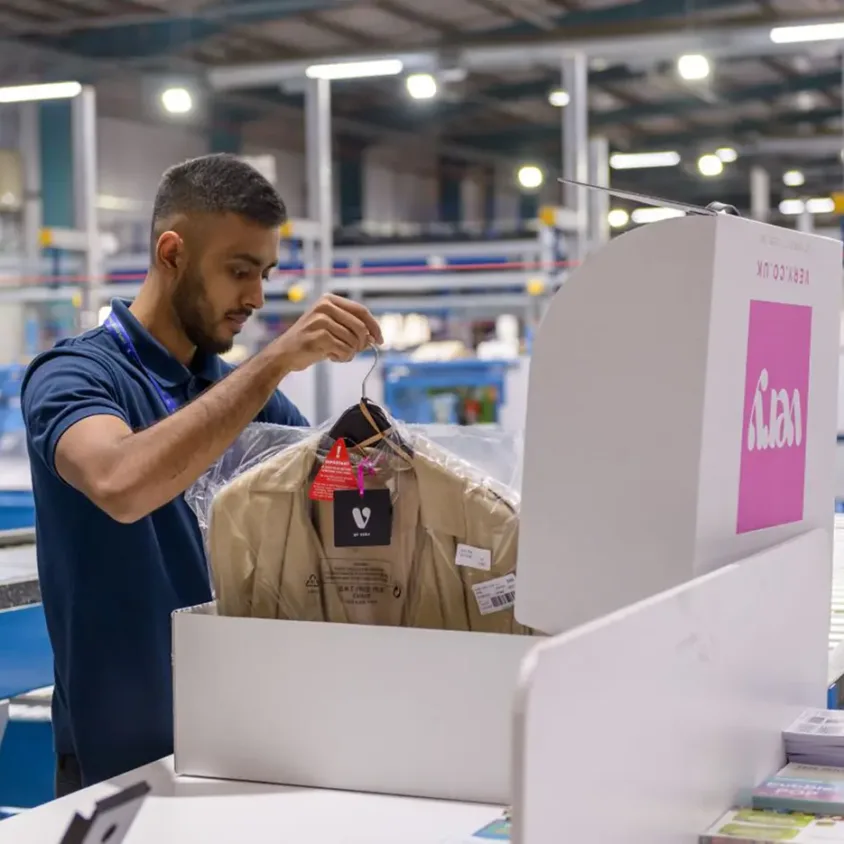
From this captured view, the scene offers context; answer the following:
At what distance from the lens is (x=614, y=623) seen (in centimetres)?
114

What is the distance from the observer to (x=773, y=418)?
1750 millimetres

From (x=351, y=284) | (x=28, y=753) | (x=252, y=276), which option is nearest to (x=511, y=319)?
(x=351, y=284)

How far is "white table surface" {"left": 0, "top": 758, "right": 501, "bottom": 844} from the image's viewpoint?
1660 mm

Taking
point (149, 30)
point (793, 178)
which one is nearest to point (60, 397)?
point (149, 30)

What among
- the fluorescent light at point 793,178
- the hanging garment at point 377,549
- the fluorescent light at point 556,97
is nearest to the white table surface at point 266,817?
the hanging garment at point 377,549

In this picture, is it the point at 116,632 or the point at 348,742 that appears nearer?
the point at 348,742

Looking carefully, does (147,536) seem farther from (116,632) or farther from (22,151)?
(22,151)

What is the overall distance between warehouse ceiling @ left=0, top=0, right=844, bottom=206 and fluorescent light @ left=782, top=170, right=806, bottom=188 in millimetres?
173

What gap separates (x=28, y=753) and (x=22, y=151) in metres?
13.8

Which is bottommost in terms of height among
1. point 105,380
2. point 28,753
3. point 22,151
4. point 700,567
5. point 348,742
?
point 28,753

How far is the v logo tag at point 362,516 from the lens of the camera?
6.21 feet

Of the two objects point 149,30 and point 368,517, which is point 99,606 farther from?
point 149,30

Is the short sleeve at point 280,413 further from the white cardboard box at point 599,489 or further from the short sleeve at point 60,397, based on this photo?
the white cardboard box at point 599,489

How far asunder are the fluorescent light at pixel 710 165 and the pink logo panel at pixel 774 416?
69.7 ft
